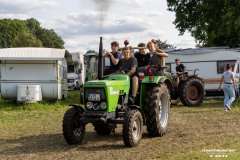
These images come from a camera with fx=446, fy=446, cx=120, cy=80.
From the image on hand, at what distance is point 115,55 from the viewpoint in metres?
9.32

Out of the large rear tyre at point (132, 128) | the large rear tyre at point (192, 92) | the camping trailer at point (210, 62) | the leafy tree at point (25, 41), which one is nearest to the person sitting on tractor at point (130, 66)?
the large rear tyre at point (132, 128)

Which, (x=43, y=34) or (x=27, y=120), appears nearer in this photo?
(x=27, y=120)

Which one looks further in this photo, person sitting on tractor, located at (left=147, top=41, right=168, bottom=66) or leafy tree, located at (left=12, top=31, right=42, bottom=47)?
leafy tree, located at (left=12, top=31, right=42, bottom=47)

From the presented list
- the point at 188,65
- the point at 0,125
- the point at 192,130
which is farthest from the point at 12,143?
the point at 188,65

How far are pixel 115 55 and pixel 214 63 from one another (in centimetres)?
1266

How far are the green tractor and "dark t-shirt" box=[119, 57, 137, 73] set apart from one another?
13.1 inches

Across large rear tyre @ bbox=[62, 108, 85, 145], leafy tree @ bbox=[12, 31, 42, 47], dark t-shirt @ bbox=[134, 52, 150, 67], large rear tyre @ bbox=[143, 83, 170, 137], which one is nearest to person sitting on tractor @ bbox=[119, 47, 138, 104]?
large rear tyre @ bbox=[143, 83, 170, 137]

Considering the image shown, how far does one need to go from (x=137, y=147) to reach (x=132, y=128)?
1.19ft

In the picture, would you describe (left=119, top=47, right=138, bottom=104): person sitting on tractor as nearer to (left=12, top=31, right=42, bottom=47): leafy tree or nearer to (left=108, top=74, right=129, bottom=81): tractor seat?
(left=108, top=74, right=129, bottom=81): tractor seat

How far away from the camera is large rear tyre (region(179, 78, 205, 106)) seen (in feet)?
53.5

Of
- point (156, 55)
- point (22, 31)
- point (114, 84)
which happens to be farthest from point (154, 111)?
point (22, 31)

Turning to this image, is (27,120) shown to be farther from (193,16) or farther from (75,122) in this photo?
(193,16)

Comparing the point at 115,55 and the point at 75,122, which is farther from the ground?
the point at 115,55

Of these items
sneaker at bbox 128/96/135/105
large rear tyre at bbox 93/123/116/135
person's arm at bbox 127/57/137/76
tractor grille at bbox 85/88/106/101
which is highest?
person's arm at bbox 127/57/137/76
